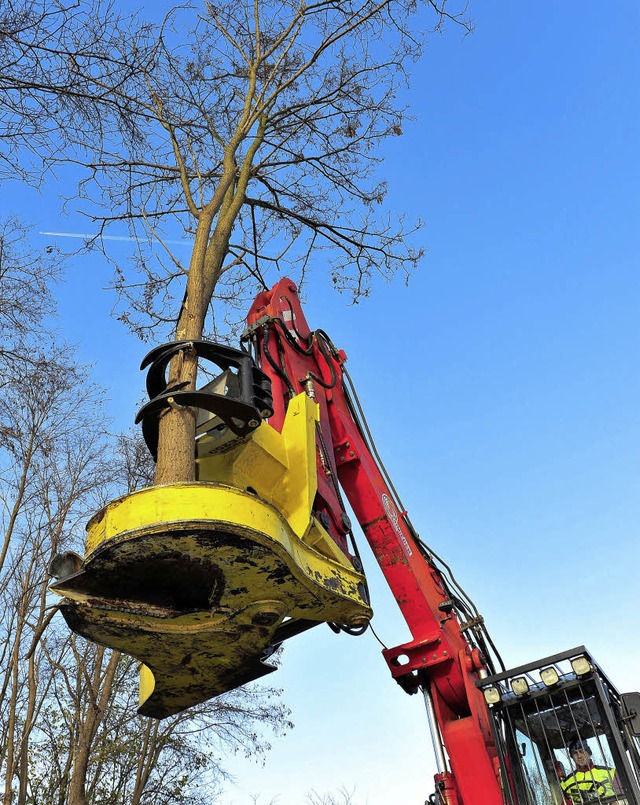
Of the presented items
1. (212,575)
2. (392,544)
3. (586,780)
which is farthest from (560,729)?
(212,575)

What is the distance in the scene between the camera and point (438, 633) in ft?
18.5

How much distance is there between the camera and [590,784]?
15.8 feet

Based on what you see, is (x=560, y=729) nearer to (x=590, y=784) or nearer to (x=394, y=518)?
(x=590, y=784)

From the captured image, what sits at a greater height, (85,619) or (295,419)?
(295,419)

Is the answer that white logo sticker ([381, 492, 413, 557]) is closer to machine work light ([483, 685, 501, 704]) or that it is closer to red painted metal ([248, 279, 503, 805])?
red painted metal ([248, 279, 503, 805])

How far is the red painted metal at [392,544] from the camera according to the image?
17.2ft

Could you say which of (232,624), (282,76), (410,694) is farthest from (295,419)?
(282,76)

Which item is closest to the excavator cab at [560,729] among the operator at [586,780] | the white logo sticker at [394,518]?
→ the operator at [586,780]

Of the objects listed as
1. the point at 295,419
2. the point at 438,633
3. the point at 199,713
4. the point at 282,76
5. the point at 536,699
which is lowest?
the point at 536,699

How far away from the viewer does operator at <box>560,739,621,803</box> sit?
470 centimetres

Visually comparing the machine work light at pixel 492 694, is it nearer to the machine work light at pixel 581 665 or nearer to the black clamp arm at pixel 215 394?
the machine work light at pixel 581 665

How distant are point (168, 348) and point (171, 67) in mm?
5001

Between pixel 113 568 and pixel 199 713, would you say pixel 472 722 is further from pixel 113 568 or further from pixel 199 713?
pixel 199 713

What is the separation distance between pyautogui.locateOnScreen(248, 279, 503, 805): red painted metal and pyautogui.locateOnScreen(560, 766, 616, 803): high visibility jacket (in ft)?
1.63
